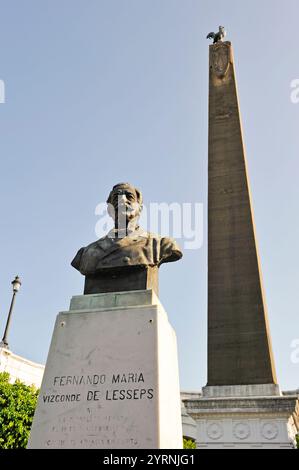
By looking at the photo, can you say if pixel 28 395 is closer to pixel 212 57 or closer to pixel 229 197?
pixel 229 197

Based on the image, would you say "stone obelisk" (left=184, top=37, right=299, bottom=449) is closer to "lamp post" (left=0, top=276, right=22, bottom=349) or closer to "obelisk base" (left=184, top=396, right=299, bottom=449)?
"obelisk base" (left=184, top=396, right=299, bottom=449)

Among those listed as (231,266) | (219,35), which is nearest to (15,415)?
(231,266)

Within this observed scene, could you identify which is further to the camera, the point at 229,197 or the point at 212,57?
the point at 212,57

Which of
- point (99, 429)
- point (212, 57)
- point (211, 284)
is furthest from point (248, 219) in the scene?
point (99, 429)

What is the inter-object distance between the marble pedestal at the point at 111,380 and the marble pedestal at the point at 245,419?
31.1ft

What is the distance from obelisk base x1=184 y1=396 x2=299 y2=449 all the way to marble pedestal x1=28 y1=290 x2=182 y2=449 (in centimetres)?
947

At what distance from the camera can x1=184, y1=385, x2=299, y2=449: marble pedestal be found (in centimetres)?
1291

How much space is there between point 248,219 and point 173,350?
45.4 feet

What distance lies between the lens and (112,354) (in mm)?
4496

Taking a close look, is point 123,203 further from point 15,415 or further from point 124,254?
point 15,415

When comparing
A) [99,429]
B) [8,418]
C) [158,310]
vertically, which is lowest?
[99,429]

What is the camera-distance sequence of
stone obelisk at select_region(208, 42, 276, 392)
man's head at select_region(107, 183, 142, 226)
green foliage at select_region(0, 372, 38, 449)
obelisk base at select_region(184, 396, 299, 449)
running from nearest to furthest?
man's head at select_region(107, 183, 142, 226), obelisk base at select_region(184, 396, 299, 449), stone obelisk at select_region(208, 42, 276, 392), green foliage at select_region(0, 372, 38, 449)

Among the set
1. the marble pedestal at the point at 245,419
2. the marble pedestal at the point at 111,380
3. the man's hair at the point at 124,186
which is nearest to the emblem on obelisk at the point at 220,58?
the marble pedestal at the point at 245,419

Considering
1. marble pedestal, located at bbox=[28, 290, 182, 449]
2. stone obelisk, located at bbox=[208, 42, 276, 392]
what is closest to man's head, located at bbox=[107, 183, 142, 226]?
marble pedestal, located at bbox=[28, 290, 182, 449]
